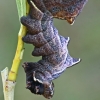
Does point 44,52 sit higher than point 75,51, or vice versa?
point 75,51

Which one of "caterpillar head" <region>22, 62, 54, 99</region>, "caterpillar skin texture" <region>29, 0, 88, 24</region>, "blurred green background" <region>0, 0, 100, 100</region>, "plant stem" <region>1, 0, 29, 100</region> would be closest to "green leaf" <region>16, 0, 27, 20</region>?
"plant stem" <region>1, 0, 29, 100</region>

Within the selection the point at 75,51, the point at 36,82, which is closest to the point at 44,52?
the point at 36,82

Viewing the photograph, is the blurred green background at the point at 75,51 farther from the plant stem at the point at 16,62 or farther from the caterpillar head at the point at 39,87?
the plant stem at the point at 16,62

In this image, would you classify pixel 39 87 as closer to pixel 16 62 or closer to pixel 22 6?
pixel 16 62

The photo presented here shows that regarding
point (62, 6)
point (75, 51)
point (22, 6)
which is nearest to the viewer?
point (22, 6)

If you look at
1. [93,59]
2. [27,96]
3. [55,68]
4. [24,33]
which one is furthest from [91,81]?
[24,33]

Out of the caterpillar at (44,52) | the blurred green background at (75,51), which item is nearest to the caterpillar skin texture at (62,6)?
the caterpillar at (44,52)
